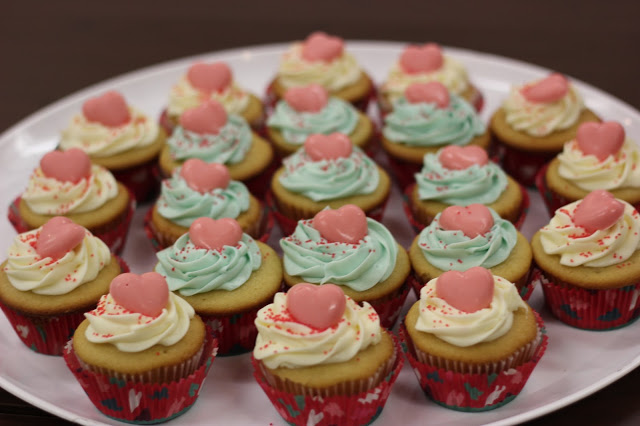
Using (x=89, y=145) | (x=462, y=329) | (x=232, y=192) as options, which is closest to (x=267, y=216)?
(x=232, y=192)

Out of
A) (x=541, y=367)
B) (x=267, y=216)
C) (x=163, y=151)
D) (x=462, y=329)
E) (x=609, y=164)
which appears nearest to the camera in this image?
(x=462, y=329)

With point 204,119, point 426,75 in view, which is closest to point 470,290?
point 204,119

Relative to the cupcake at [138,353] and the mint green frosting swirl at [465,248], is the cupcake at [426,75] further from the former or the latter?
the cupcake at [138,353]

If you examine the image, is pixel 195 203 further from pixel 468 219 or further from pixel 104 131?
pixel 468 219

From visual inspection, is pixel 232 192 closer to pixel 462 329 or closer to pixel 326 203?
pixel 326 203

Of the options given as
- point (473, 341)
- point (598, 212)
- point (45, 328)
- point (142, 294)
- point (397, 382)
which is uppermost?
point (142, 294)

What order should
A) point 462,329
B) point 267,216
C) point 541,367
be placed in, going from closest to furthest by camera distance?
1. point 462,329
2. point 541,367
3. point 267,216
